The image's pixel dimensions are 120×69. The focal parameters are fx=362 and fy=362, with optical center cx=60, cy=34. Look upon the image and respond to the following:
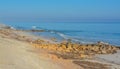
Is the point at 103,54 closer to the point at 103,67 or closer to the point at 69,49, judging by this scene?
the point at 69,49

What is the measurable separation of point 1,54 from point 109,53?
1316 centimetres

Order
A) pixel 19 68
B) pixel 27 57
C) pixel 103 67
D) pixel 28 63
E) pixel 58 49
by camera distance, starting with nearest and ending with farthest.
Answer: pixel 19 68, pixel 28 63, pixel 27 57, pixel 103 67, pixel 58 49

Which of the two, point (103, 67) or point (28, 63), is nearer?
point (28, 63)

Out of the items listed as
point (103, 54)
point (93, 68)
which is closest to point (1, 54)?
point (93, 68)

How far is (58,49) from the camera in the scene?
1064 inches

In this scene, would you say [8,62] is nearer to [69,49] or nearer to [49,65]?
[49,65]

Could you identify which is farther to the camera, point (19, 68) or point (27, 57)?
point (27, 57)

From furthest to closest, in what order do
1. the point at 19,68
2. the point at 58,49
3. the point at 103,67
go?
the point at 58,49 < the point at 103,67 < the point at 19,68

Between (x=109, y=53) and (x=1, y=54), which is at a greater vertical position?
(x=1, y=54)

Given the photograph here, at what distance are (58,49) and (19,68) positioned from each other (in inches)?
469

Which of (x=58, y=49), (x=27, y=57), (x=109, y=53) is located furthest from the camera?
(x=109, y=53)

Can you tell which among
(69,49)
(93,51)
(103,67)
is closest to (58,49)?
(69,49)

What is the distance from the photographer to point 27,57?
1838 centimetres

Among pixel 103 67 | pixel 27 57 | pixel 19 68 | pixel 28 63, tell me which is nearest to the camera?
pixel 19 68
